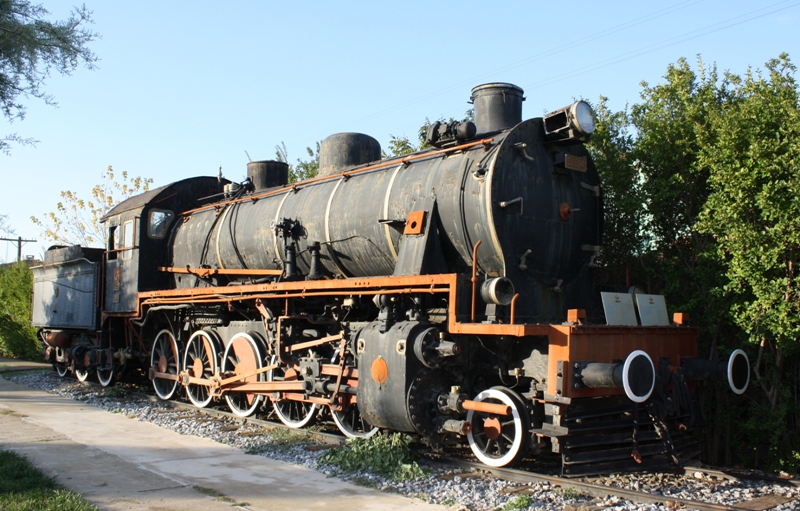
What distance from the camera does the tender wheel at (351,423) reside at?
8120mm

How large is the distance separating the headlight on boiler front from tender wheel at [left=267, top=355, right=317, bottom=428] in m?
4.58

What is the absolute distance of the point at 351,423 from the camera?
8.55m

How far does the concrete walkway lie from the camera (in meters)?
5.57

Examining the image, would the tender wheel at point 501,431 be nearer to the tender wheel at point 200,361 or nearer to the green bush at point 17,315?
the tender wheel at point 200,361

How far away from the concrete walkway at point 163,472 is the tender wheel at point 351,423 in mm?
1235

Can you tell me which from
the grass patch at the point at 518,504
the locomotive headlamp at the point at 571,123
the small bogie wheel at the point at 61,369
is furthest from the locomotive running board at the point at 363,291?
the small bogie wheel at the point at 61,369

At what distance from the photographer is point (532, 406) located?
6445 millimetres

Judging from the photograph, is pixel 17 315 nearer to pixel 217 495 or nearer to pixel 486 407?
pixel 217 495

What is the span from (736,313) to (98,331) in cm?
1133

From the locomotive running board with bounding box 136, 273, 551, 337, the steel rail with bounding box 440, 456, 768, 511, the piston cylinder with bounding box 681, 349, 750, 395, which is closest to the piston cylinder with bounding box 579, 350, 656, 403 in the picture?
the locomotive running board with bounding box 136, 273, 551, 337

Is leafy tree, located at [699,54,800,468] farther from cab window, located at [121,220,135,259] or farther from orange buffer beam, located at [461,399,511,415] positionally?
cab window, located at [121,220,135,259]

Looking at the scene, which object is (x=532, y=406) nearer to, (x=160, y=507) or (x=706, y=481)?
(x=706, y=481)

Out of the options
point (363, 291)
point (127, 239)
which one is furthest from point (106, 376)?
point (363, 291)

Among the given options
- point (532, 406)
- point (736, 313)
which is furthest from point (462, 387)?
point (736, 313)
